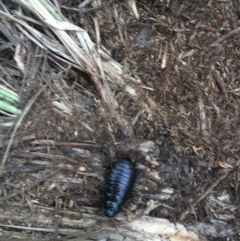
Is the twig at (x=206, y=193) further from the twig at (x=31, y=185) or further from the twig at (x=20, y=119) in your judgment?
the twig at (x=20, y=119)

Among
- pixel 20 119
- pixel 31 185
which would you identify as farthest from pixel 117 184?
pixel 20 119

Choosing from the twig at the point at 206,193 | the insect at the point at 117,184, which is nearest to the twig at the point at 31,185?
the insect at the point at 117,184

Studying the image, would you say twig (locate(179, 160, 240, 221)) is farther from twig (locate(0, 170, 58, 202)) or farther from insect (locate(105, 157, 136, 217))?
twig (locate(0, 170, 58, 202))

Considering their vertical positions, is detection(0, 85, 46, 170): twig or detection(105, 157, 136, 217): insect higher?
detection(0, 85, 46, 170): twig

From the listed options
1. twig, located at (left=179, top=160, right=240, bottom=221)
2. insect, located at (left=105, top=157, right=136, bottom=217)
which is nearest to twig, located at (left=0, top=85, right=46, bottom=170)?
insect, located at (left=105, top=157, right=136, bottom=217)

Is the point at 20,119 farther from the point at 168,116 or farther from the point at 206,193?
the point at 206,193

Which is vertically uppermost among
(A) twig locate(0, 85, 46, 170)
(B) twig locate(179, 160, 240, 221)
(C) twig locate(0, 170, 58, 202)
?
(A) twig locate(0, 85, 46, 170)
